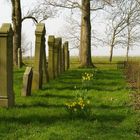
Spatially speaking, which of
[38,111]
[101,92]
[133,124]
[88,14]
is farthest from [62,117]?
[88,14]

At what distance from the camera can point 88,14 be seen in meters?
33.0

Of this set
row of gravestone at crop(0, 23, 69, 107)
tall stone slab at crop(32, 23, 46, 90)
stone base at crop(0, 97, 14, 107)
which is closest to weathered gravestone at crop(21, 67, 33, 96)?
row of gravestone at crop(0, 23, 69, 107)

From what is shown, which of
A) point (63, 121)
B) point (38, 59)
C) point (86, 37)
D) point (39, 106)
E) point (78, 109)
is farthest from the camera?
point (86, 37)

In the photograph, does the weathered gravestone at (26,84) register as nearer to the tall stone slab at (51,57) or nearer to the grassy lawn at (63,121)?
the grassy lawn at (63,121)

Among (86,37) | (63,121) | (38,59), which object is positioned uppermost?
(86,37)

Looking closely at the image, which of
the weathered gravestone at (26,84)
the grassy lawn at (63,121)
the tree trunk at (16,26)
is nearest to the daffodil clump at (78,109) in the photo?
the grassy lawn at (63,121)

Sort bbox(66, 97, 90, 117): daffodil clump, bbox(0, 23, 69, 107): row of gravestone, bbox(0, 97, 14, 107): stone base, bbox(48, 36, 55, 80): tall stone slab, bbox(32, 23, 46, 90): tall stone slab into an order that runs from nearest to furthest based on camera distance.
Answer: bbox(66, 97, 90, 117): daffodil clump → bbox(0, 97, 14, 107): stone base → bbox(0, 23, 69, 107): row of gravestone → bbox(32, 23, 46, 90): tall stone slab → bbox(48, 36, 55, 80): tall stone slab

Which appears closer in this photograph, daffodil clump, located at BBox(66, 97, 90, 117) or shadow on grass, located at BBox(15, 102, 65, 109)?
daffodil clump, located at BBox(66, 97, 90, 117)

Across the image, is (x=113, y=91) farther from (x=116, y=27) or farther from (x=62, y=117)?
(x=116, y=27)

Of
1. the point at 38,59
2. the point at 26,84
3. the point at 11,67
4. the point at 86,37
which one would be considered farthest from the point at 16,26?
the point at 11,67

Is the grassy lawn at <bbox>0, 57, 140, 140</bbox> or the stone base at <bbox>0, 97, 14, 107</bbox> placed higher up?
the stone base at <bbox>0, 97, 14, 107</bbox>

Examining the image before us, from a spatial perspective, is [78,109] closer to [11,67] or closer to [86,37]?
[11,67]

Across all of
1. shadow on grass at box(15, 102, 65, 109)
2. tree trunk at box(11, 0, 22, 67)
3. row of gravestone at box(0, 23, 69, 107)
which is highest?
tree trunk at box(11, 0, 22, 67)

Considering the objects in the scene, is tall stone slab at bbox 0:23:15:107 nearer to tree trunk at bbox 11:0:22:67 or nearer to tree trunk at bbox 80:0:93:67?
tree trunk at bbox 80:0:93:67
